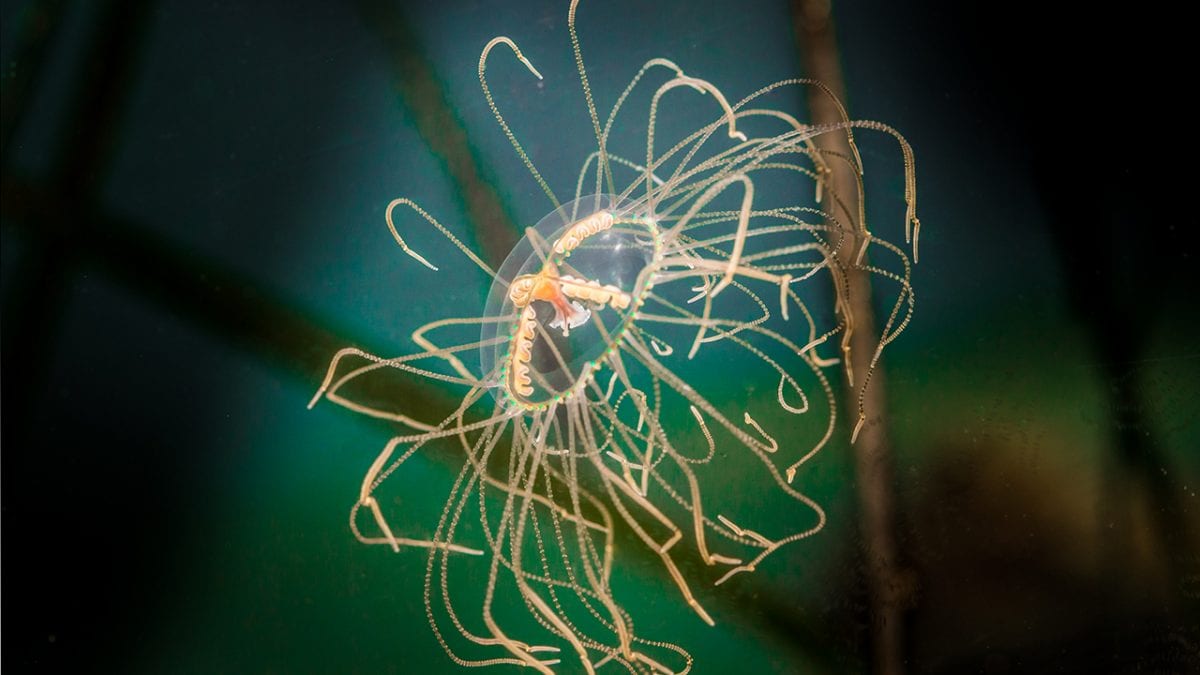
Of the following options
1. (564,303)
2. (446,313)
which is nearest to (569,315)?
(564,303)

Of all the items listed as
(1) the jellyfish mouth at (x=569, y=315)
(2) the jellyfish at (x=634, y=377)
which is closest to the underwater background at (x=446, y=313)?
(2) the jellyfish at (x=634, y=377)

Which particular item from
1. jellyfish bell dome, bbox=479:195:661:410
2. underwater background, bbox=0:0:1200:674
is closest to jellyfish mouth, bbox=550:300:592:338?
jellyfish bell dome, bbox=479:195:661:410

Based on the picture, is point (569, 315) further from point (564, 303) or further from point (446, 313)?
point (446, 313)

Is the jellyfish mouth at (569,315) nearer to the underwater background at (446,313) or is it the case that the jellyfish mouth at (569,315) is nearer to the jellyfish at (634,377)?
the jellyfish at (634,377)

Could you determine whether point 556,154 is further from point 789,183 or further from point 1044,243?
point 1044,243

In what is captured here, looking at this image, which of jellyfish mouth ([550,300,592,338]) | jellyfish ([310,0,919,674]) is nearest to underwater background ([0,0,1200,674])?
jellyfish ([310,0,919,674])

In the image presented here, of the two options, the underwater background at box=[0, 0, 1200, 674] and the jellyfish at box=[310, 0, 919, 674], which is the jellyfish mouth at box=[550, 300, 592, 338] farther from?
the underwater background at box=[0, 0, 1200, 674]
